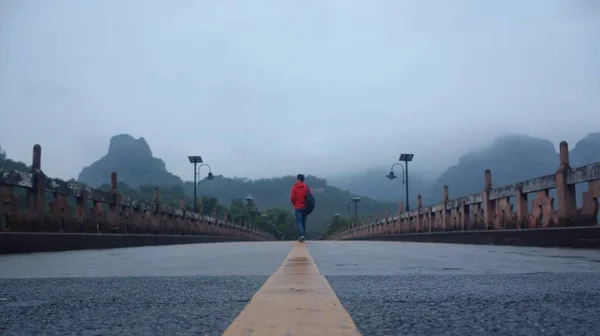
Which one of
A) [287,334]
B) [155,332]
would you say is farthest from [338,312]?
[155,332]

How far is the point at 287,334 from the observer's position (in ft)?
6.23

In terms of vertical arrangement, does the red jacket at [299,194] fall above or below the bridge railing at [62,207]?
above

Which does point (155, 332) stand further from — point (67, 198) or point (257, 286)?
point (67, 198)

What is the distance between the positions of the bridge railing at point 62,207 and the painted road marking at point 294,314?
724 cm

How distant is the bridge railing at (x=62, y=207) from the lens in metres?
9.40

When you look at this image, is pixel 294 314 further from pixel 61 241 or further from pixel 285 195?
pixel 285 195

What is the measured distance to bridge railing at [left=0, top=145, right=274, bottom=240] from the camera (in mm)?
9398

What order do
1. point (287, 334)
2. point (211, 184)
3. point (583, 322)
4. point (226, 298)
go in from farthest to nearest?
point (211, 184) → point (226, 298) → point (583, 322) → point (287, 334)

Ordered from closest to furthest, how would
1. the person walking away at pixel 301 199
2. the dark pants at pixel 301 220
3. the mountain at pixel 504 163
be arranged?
the person walking away at pixel 301 199, the dark pants at pixel 301 220, the mountain at pixel 504 163

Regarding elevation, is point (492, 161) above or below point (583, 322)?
above

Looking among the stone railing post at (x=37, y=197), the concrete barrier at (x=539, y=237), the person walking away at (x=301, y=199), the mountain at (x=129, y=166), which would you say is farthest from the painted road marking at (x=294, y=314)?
the mountain at (x=129, y=166)

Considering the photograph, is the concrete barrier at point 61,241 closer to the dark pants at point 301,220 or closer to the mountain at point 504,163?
the dark pants at point 301,220

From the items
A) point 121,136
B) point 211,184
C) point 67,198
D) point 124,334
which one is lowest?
point 124,334

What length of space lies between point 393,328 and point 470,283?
1779 millimetres
